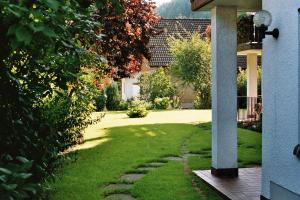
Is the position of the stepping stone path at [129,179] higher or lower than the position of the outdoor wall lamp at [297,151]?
lower

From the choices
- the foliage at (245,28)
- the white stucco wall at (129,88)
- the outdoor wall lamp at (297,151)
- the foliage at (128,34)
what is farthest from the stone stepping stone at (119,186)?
the white stucco wall at (129,88)

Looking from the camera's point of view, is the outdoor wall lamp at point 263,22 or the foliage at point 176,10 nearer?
the outdoor wall lamp at point 263,22

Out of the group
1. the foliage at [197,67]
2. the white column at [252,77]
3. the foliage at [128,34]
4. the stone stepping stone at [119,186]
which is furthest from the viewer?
the foliage at [197,67]

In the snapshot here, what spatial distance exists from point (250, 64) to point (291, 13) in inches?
572

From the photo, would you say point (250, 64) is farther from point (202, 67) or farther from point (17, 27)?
point (17, 27)

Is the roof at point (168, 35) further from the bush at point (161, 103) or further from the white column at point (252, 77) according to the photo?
the white column at point (252, 77)

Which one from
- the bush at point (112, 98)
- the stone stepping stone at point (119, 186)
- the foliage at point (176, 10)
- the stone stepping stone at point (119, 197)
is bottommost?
the stone stepping stone at point (119, 197)

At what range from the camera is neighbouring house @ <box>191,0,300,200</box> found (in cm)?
588

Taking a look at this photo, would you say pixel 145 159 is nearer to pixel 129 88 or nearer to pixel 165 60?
pixel 129 88

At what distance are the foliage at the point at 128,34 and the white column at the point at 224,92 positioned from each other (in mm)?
4103

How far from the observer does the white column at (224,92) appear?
8922 mm

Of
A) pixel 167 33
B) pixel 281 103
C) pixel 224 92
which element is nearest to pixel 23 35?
pixel 281 103

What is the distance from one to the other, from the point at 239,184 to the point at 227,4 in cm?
341

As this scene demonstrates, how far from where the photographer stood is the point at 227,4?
888cm
